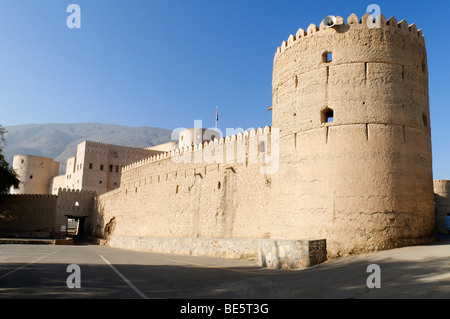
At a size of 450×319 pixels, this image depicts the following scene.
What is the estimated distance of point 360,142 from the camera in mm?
9867

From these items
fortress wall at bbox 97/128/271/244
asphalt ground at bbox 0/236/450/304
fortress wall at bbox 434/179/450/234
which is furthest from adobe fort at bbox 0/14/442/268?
fortress wall at bbox 434/179/450/234

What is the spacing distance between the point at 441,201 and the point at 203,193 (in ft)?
41.7

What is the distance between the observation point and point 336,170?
997 centimetres

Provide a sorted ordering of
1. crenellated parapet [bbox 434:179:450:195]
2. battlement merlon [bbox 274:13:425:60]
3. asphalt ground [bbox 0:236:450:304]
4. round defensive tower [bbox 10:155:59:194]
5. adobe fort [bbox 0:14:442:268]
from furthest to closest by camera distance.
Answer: round defensive tower [bbox 10:155:59:194], crenellated parapet [bbox 434:179:450:195], battlement merlon [bbox 274:13:425:60], adobe fort [bbox 0:14:442:268], asphalt ground [bbox 0:236:450:304]

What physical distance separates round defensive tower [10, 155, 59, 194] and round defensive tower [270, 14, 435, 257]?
156 ft

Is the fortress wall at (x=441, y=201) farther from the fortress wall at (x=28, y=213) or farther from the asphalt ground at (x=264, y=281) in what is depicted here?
the fortress wall at (x=28, y=213)

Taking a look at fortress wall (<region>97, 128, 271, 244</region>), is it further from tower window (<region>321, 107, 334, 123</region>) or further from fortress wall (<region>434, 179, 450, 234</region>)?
fortress wall (<region>434, 179, 450, 234</region>)

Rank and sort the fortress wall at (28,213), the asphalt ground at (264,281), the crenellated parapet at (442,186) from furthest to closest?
the fortress wall at (28,213), the crenellated parapet at (442,186), the asphalt ground at (264,281)

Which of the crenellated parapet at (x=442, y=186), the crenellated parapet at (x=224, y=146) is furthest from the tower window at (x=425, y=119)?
the crenellated parapet at (x=442, y=186)

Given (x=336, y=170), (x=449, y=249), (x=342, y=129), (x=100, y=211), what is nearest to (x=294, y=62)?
(x=342, y=129)

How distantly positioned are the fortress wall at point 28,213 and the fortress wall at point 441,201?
28.3 meters

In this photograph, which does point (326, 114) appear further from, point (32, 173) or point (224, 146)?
point (32, 173)

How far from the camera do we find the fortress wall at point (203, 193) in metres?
14.6

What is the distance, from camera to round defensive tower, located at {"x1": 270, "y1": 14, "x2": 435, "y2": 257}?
961 centimetres
